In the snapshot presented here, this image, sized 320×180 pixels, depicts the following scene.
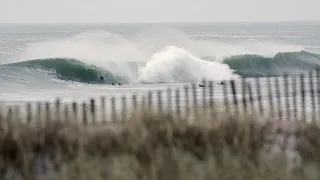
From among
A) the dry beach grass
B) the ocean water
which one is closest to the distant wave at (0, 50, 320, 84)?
the ocean water

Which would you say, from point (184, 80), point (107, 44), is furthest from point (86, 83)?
point (107, 44)

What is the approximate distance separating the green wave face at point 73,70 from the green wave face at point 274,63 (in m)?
9.91

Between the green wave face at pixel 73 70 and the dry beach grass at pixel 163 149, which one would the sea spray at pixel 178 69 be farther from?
the dry beach grass at pixel 163 149

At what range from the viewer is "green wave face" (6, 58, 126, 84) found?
45.7m

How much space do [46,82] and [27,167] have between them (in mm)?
32957

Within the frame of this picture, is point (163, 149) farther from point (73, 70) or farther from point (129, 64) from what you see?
point (129, 64)

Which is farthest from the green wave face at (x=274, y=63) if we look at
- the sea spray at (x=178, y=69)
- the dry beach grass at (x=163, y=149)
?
the dry beach grass at (x=163, y=149)

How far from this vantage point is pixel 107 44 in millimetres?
71375

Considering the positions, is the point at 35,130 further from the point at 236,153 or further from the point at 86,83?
the point at 86,83

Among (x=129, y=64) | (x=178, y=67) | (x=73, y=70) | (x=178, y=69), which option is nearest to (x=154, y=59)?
(x=129, y=64)

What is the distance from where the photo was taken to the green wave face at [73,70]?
45.7 m

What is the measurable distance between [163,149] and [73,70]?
38769 millimetres

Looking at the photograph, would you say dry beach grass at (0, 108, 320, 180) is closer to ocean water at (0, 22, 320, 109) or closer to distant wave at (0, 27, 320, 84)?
ocean water at (0, 22, 320, 109)

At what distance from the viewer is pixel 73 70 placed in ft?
158
